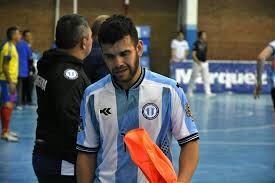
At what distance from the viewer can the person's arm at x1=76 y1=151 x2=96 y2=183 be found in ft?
10.7

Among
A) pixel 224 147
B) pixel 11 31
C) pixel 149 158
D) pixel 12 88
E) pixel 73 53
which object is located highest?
pixel 11 31

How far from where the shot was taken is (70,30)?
420 centimetres

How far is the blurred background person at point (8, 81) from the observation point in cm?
1161

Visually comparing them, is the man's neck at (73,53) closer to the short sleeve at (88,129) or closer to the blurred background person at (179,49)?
the short sleeve at (88,129)

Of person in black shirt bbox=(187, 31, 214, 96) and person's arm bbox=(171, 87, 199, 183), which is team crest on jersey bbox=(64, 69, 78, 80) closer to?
person's arm bbox=(171, 87, 199, 183)

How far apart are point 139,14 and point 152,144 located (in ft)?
86.6

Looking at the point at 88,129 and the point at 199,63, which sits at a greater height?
the point at 88,129

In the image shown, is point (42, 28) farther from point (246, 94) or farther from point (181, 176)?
point (181, 176)

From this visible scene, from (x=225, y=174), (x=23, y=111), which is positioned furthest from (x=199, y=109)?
(x=225, y=174)

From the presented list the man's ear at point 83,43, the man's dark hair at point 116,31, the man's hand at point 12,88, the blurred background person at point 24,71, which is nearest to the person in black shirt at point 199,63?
the blurred background person at point 24,71

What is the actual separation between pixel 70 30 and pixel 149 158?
1.49 m

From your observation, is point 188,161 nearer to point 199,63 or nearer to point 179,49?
point 199,63

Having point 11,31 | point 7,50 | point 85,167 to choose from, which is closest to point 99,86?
point 85,167

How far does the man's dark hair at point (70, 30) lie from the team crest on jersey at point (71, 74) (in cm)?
17
